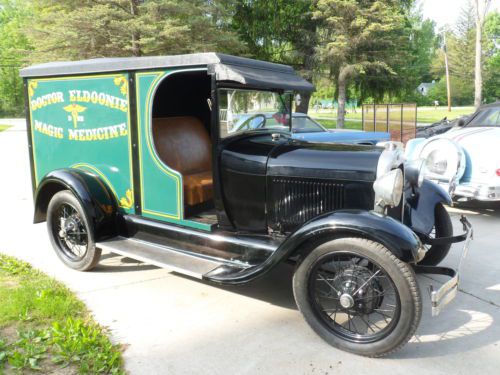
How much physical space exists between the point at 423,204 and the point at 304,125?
6.75m

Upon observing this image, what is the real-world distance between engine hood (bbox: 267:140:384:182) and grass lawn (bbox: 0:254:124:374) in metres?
1.81

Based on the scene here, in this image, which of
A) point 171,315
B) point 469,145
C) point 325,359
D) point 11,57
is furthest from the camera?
point 11,57

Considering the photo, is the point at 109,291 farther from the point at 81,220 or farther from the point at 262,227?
the point at 262,227

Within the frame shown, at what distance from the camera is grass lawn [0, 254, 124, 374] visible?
9.35 ft

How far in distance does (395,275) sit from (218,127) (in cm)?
184

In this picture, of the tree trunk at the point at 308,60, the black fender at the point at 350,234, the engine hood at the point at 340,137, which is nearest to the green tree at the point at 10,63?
the tree trunk at the point at 308,60

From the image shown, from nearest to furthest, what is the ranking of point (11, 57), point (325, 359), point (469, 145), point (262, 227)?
point (325, 359) < point (262, 227) < point (469, 145) < point (11, 57)

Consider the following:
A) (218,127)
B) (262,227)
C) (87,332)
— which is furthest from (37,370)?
(218,127)

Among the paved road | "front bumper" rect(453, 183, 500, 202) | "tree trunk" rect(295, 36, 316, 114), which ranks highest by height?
"tree trunk" rect(295, 36, 316, 114)

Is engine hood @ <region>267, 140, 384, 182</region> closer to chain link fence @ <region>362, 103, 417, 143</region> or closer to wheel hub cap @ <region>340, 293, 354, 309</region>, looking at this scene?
wheel hub cap @ <region>340, 293, 354, 309</region>

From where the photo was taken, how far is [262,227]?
12.5 ft

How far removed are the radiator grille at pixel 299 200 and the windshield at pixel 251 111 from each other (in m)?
0.64

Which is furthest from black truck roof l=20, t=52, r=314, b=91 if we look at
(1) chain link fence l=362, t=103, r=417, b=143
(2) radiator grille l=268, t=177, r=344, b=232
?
(1) chain link fence l=362, t=103, r=417, b=143

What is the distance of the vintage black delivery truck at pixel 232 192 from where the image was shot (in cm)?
301
